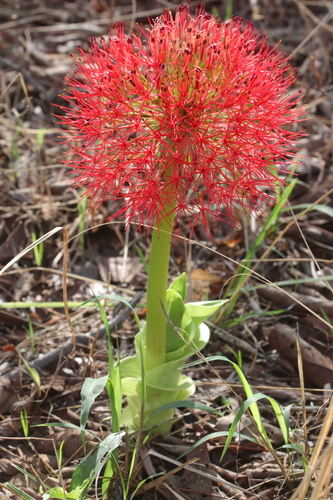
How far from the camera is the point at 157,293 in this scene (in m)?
1.90

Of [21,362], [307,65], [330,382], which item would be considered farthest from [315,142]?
[21,362]

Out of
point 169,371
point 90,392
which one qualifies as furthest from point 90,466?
point 169,371

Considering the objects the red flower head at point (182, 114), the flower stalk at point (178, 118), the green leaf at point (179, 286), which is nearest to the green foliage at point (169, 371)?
the green leaf at point (179, 286)

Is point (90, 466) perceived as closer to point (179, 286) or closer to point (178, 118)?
point (179, 286)

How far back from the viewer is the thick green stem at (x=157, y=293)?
184 cm

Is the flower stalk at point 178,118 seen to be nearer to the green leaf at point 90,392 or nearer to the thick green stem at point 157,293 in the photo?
the thick green stem at point 157,293

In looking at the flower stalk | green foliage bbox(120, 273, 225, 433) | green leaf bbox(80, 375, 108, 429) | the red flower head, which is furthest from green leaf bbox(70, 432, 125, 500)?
the red flower head

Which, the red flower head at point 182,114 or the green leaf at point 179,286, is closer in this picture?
the red flower head at point 182,114

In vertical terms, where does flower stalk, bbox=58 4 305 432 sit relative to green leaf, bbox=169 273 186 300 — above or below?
above

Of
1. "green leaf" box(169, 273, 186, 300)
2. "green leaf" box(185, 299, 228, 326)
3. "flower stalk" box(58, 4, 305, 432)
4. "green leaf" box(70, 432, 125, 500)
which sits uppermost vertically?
"flower stalk" box(58, 4, 305, 432)

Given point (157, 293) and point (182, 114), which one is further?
point (157, 293)

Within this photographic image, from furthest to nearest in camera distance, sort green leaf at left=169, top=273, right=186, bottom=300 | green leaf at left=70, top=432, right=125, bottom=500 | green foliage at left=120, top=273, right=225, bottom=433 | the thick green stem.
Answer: green leaf at left=169, top=273, right=186, bottom=300
green foliage at left=120, top=273, right=225, bottom=433
the thick green stem
green leaf at left=70, top=432, right=125, bottom=500

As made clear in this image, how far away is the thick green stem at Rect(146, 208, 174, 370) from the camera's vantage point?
1844 mm

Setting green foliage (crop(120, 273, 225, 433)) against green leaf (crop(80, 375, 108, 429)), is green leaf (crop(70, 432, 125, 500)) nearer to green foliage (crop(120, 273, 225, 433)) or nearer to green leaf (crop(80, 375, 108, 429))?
green leaf (crop(80, 375, 108, 429))
